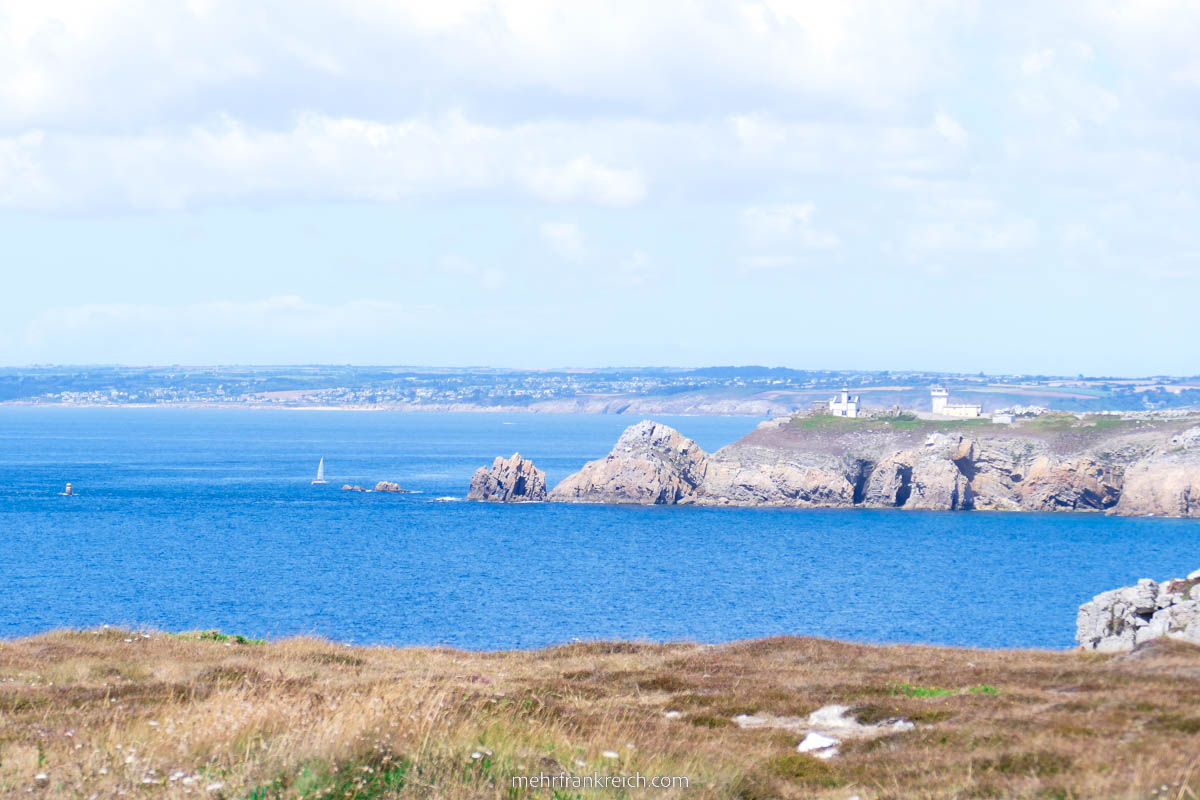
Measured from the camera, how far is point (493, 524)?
9425cm

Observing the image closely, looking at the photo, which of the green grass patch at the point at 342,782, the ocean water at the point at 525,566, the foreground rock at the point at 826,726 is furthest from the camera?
the ocean water at the point at 525,566

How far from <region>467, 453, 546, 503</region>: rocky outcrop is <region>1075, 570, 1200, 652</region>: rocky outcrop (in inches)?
3581

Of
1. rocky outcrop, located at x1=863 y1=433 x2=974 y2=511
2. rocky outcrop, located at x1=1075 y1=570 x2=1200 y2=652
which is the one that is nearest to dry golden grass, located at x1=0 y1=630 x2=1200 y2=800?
rocky outcrop, located at x1=1075 y1=570 x2=1200 y2=652

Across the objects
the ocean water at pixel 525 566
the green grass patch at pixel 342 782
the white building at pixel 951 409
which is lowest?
the ocean water at pixel 525 566

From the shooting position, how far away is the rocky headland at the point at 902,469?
11062cm

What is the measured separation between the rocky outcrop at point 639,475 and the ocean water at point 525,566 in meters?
3.17

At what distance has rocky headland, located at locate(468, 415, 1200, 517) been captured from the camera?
110625 millimetres

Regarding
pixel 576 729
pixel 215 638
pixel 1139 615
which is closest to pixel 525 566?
pixel 215 638

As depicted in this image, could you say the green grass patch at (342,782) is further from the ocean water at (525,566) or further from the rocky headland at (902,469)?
the rocky headland at (902,469)

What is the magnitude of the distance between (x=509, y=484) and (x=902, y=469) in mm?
40875

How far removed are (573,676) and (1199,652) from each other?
361 inches

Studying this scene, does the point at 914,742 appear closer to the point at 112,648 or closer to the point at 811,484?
the point at 112,648

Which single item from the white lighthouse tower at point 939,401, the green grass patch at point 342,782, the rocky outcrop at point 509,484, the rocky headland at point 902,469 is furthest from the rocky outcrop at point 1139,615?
the white lighthouse tower at point 939,401

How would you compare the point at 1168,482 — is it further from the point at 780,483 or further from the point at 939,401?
the point at 939,401
